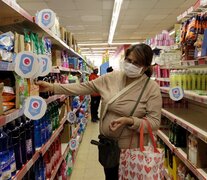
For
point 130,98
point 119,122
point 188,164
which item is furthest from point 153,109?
point 188,164

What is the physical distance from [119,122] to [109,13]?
7240 millimetres

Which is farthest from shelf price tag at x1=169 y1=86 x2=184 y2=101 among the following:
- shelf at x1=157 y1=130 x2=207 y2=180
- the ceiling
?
the ceiling

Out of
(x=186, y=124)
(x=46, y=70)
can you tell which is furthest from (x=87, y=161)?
(x=46, y=70)

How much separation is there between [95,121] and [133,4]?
12.3 feet

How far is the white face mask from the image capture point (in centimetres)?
195

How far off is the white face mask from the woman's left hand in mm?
350

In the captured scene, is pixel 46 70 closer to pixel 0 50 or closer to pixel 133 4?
pixel 0 50

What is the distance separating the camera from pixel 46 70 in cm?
167

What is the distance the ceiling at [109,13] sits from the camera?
24.2 ft

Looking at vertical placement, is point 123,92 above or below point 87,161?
above

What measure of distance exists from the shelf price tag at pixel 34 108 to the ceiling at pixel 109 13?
20.5 ft

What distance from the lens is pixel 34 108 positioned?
55.7 inches

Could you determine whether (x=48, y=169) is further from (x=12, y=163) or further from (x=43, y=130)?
(x=12, y=163)

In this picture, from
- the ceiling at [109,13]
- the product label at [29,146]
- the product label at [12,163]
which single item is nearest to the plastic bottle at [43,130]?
the product label at [29,146]
